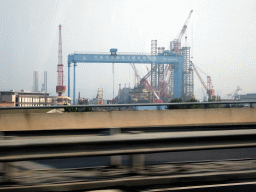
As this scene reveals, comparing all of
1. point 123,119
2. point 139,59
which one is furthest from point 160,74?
point 123,119

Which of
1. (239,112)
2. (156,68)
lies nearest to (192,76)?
(156,68)

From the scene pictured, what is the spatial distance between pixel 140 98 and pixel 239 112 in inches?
390

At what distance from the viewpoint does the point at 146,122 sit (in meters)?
13.3

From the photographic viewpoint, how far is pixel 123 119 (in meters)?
13.1

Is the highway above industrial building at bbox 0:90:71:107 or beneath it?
beneath

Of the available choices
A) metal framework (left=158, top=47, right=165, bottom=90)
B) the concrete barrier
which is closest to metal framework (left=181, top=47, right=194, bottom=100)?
metal framework (left=158, top=47, right=165, bottom=90)

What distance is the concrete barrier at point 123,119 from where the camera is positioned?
1238 cm

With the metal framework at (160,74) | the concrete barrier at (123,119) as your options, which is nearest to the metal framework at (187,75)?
the metal framework at (160,74)

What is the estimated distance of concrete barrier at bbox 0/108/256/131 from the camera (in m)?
12.4

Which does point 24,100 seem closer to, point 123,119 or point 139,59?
point 123,119

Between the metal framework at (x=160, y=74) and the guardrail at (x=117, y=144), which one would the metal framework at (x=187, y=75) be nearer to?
the metal framework at (x=160, y=74)

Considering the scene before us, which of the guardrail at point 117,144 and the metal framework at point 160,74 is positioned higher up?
the metal framework at point 160,74

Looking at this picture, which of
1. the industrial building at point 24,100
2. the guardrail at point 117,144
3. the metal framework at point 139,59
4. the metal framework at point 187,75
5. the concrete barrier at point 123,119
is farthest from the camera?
the metal framework at point 187,75

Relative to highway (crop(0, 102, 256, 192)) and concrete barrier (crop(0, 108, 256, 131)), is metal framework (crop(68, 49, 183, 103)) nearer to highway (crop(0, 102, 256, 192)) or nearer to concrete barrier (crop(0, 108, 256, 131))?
concrete barrier (crop(0, 108, 256, 131))
